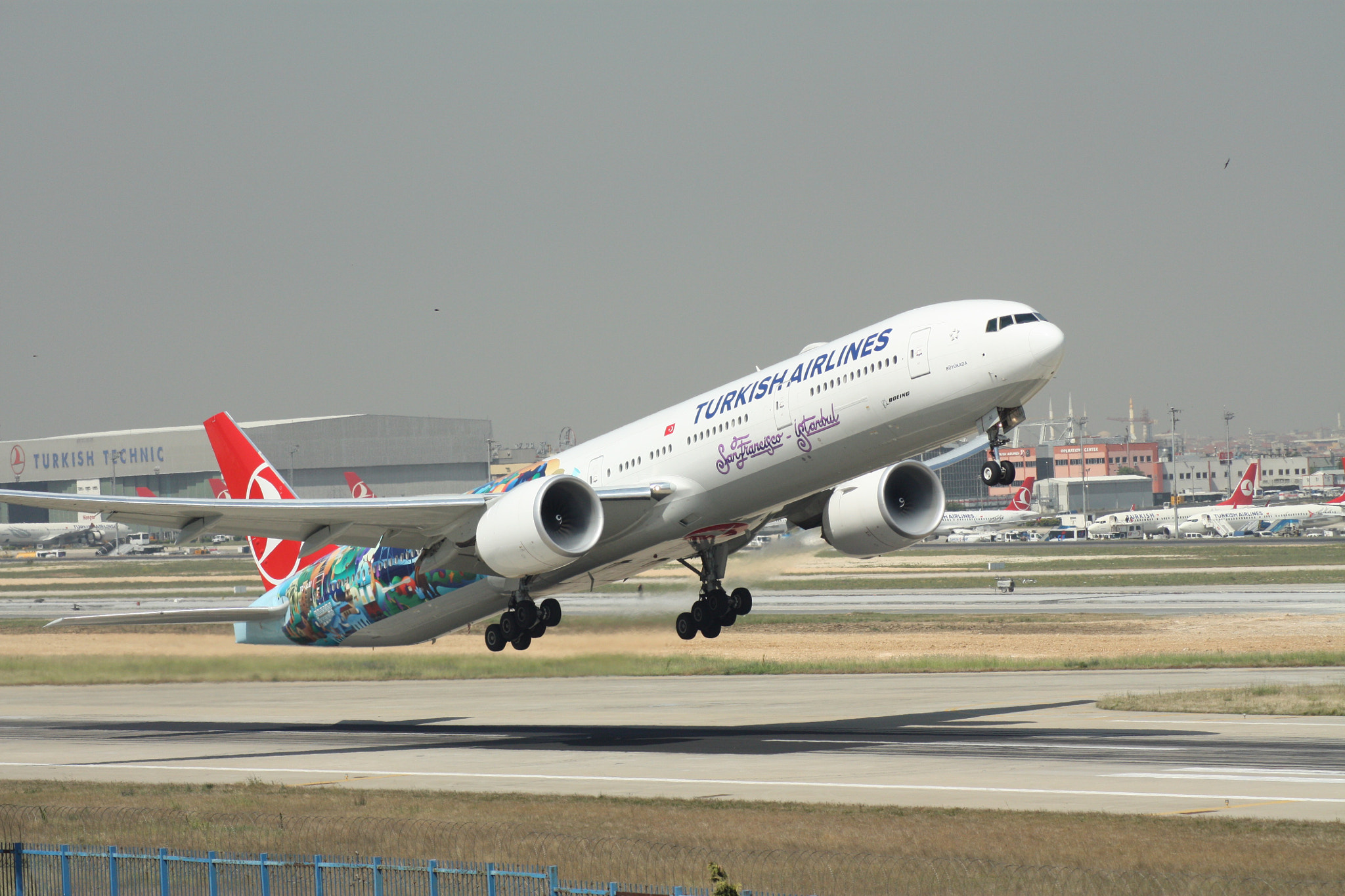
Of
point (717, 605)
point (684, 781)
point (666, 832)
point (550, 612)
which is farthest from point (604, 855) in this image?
point (717, 605)

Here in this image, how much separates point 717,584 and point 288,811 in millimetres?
16321

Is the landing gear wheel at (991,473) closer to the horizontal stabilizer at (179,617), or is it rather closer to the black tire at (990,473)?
the black tire at (990,473)

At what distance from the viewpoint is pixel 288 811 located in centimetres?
2689

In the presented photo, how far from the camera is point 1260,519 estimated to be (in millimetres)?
160250

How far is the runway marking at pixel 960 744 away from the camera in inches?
1257

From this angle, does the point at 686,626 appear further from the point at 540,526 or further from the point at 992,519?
the point at 992,519

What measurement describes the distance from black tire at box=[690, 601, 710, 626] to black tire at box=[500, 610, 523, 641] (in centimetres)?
572

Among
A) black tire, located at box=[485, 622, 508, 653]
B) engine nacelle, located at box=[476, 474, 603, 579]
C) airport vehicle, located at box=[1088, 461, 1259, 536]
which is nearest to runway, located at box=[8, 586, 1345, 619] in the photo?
black tire, located at box=[485, 622, 508, 653]

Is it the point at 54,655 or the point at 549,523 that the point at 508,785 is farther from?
the point at 54,655

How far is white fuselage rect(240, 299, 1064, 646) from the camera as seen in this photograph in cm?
2928

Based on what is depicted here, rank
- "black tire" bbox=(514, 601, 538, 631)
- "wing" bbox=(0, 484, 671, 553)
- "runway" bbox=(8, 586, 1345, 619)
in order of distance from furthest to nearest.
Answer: "runway" bbox=(8, 586, 1345, 619) < "black tire" bbox=(514, 601, 538, 631) < "wing" bbox=(0, 484, 671, 553)

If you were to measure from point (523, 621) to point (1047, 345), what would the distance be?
55.0ft

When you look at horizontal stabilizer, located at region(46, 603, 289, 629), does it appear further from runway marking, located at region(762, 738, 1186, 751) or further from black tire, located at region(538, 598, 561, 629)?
runway marking, located at region(762, 738, 1186, 751)

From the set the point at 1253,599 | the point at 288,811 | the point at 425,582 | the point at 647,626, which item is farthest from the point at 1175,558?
the point at 288,811
